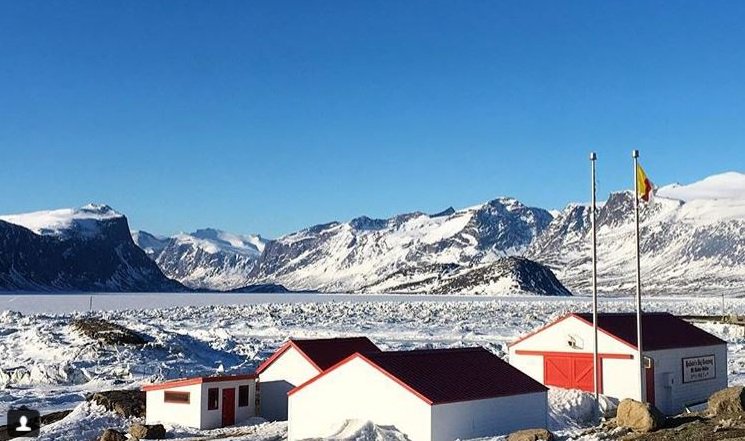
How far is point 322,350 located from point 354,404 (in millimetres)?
10009

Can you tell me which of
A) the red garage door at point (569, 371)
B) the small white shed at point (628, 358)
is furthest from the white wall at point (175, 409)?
the red garage door at point (569, 371)

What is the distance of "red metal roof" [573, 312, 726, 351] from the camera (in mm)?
36850

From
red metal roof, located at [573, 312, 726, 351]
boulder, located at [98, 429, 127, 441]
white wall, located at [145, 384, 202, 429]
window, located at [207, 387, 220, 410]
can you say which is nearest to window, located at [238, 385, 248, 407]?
window, located at [207, 387, 220, 410]

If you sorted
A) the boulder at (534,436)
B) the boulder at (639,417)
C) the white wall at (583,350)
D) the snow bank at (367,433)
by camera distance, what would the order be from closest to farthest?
the boulder at (534,436), the boulder at (639,417), the snow bank at (367,433), the white wall at (583,350)

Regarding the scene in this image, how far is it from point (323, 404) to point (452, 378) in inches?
192

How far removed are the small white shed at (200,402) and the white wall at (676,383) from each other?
700 inches

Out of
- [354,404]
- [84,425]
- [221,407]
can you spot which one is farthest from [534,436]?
[84,425]

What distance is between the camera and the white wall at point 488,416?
2778 cm

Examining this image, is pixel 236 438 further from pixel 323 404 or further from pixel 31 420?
pixel 31 420

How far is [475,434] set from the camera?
2873 centimetres

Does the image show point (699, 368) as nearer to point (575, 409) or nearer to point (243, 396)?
point (575, 409)

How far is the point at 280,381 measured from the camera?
1558 inches

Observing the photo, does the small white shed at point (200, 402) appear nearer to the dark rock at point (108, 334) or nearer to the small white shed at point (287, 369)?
the small white shed at point (287, 369)

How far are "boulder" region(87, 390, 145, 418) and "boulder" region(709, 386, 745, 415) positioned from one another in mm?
24587
